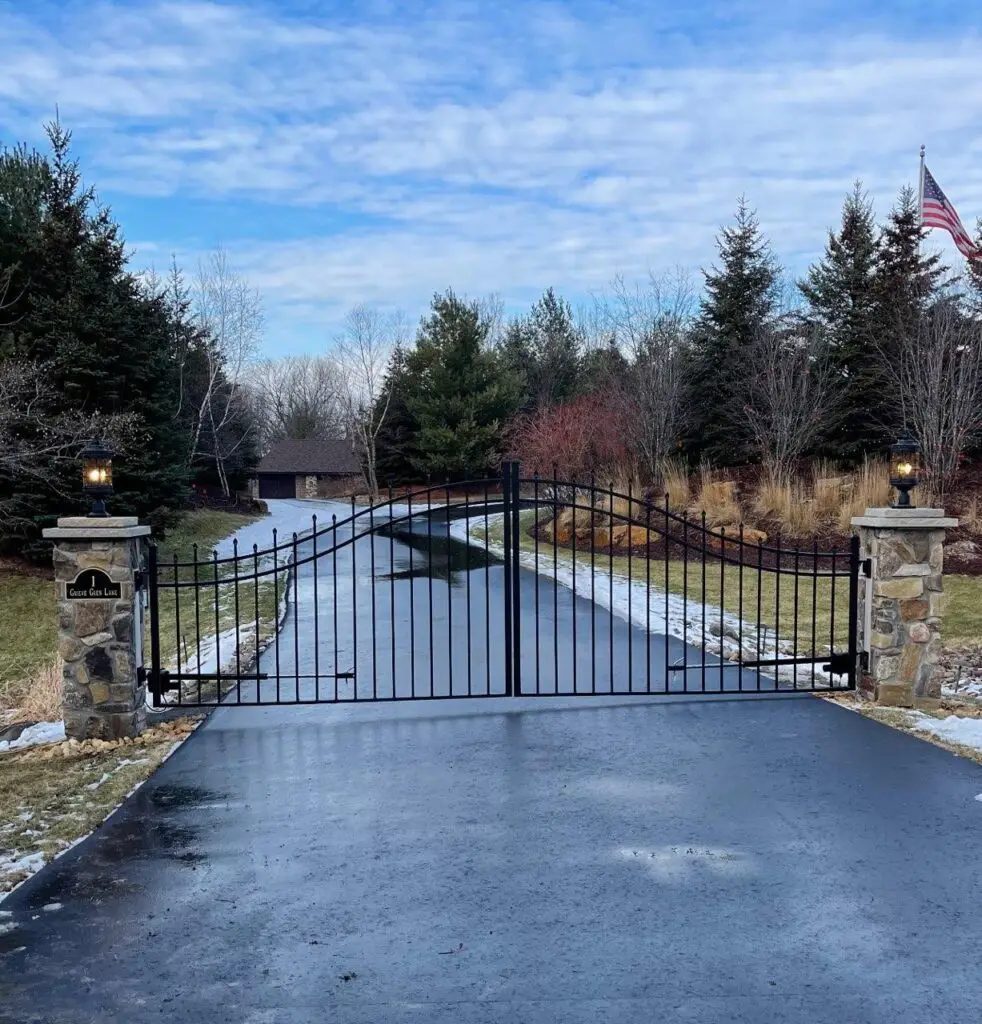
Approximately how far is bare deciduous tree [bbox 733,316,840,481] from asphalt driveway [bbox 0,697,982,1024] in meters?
15.1

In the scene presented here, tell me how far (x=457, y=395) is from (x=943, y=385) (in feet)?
78.0

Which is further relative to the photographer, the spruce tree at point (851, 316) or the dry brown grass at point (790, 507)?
the spruce tree at point (851, 316)

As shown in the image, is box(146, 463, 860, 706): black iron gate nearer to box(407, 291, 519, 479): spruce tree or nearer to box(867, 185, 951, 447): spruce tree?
box(867, 185, 951, 447): spruce tree

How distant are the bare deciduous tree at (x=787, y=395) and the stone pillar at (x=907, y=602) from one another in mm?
12944

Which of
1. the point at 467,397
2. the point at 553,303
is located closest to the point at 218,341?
the point at 467,397

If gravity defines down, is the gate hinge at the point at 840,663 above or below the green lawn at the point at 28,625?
above

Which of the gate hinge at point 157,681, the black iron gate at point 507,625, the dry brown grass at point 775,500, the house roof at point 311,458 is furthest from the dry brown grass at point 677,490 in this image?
the house roof at point 311,458

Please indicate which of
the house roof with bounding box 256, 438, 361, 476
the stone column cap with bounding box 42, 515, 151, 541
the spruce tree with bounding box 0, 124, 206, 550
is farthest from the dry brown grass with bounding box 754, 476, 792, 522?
the house roof with bounding box 256, 438, 361, 476

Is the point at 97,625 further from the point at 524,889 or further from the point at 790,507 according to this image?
the point at 790,507

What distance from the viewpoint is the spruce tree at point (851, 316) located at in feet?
71.9

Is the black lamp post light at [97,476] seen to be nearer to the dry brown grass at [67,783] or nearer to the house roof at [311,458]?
the dry brown grass at [67,783]

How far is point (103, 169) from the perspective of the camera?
19422 millimetres

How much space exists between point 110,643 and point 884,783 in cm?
469

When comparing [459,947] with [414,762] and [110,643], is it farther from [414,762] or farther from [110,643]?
[110,643]
